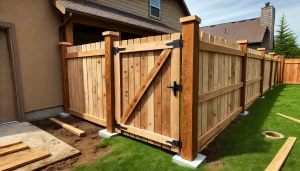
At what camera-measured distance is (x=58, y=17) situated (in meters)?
5.71

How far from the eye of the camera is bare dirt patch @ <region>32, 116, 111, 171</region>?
2991 millimetres

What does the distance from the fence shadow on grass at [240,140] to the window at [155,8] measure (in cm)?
808

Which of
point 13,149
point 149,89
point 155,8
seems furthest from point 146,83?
point 155,8

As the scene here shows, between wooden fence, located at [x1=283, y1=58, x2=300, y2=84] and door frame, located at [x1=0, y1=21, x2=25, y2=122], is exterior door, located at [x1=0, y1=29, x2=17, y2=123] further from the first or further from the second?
wooden fence, located at [x1=283, y1=58, x2=300, y2=84]

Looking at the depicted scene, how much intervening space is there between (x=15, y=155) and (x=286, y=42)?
3239 cm

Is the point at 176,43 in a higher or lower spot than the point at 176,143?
higher

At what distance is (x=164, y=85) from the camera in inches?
121

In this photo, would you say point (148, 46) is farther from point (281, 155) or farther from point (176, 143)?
point (281, 155)

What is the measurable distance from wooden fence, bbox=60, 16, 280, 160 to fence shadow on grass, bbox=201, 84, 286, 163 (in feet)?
0.69

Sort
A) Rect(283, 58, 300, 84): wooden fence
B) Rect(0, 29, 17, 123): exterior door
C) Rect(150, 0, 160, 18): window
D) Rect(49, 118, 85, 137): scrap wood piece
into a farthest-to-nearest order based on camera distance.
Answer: Rect(283, 58, 300, 84): wooden fence, Rect(150, 0, 160, 18): window, Rect(0, 29, 17, 123): exterior door, Rect(49, 118, 85, 137): scrap wood piece

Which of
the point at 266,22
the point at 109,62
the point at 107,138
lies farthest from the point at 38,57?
the point at 266,22

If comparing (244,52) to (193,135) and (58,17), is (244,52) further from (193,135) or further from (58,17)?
(58,17)

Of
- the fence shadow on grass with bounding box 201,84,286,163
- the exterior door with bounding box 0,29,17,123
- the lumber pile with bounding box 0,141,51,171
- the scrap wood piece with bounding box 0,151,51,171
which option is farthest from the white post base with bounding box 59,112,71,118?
the fence shadow on grass with bounding box 201,84,286,163

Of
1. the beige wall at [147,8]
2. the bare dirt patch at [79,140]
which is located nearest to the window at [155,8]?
the beige wall at [147,8]
